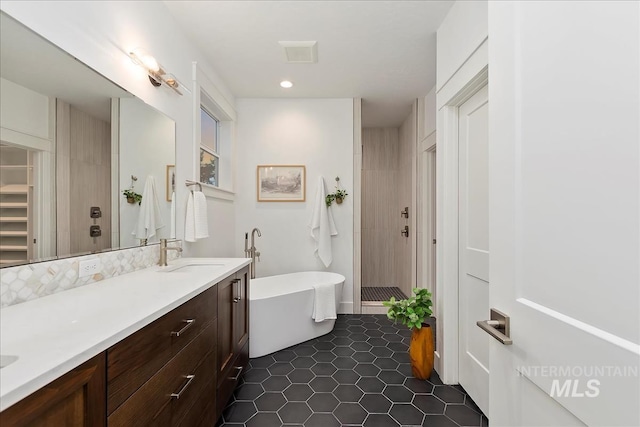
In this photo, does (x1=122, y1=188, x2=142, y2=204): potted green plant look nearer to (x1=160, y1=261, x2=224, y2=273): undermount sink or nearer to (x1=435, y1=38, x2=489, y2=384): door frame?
(x1=160, y1=261, x2=224, y2=273): undermount sink

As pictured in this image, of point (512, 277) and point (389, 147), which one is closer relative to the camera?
point (512, 277)

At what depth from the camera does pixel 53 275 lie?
1211 mm

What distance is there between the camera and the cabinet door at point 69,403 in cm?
58

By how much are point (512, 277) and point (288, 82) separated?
302 cm

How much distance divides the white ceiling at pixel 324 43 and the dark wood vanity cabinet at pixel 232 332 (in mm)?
1817

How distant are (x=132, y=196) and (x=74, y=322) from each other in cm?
99

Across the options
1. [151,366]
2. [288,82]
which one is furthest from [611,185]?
[288,82]

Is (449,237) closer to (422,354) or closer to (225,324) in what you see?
(422,354)

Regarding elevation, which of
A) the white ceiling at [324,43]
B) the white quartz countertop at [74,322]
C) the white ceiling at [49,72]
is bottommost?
the white quartz countertop at [74,322]

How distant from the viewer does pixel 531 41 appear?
27.2 inches

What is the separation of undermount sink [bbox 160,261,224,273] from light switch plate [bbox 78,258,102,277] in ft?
1.21

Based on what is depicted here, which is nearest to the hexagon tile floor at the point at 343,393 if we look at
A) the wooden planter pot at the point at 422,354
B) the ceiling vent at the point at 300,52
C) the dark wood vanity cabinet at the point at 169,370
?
the wooden planter pot at the point at 422,354

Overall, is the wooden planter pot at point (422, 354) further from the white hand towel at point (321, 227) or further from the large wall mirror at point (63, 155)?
the large wall mirror at point (63, 155)

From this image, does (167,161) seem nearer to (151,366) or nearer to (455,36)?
(151,366)
